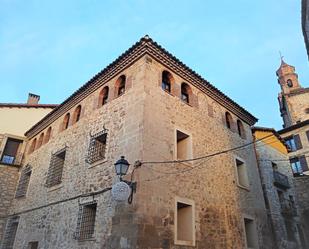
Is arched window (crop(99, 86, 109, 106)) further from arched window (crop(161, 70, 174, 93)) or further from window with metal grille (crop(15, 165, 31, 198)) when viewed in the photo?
window with metal grille (crop(15, 165, 31, 198))

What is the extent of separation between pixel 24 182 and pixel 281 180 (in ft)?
45.0

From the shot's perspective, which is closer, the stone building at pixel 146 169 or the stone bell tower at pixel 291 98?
the stone building at pixel 146 169

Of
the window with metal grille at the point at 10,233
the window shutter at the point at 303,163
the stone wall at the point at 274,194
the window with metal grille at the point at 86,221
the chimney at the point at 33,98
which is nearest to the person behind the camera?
the window with metal grille at the point at 86,221

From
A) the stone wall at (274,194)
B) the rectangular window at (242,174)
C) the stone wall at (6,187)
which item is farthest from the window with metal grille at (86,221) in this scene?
the stone wall at (274,194)

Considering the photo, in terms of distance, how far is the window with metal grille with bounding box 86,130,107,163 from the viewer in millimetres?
8808

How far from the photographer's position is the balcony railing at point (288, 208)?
44.8ft

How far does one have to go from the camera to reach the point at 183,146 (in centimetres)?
912

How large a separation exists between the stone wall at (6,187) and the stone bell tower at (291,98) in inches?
1120

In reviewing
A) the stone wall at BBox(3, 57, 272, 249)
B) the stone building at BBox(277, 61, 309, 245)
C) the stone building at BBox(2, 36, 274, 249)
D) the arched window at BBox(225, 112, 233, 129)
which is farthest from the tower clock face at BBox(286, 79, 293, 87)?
the stone wall at BBox(3, 57, 272, 249)

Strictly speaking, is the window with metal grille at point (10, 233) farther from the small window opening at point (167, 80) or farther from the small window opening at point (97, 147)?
the small window opening at point (167, 80)

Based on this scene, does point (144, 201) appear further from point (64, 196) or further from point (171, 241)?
point (64, 196)

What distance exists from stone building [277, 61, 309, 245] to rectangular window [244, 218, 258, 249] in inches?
284

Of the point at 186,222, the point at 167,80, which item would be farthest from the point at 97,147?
the point at 186,222

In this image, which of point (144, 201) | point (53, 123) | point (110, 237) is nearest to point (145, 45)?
point (144, 201)
